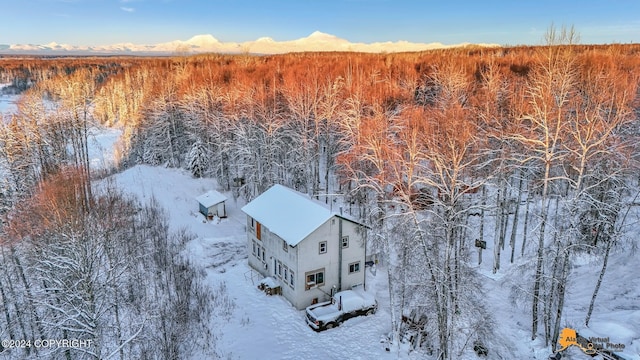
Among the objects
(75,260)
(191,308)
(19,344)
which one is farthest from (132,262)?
(75,260)

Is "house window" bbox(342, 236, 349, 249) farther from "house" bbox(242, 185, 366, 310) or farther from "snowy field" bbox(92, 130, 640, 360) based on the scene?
"snowy field" bbox(92, 130, 640, 360)

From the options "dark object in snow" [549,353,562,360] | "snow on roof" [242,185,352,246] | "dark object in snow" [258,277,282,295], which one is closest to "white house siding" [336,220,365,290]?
"snow on roof" [242,185,352,246]

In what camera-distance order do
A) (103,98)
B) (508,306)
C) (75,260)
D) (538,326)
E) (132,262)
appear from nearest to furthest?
(75,260) < (538,326) < (508,306) < (132,262) < (103,98)

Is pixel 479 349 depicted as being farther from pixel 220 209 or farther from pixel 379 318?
pixel 220 209

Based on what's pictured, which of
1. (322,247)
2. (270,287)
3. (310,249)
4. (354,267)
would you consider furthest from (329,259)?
(270,287)

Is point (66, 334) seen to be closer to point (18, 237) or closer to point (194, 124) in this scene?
point (18, 237)

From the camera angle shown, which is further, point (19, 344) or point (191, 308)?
point (191, 308)
